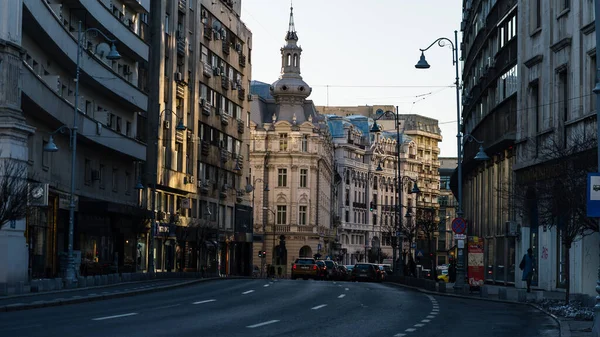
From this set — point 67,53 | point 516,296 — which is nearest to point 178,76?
point 67,53

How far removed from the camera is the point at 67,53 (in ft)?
159

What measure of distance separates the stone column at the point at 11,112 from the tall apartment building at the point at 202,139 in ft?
80.8

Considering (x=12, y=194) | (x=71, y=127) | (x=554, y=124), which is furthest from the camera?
(x=71, y=127)

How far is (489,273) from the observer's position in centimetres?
5681

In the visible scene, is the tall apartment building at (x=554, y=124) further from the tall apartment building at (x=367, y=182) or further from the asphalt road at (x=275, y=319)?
the tall apartment building at (x=367, y=182)

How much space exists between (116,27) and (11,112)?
18.9 m

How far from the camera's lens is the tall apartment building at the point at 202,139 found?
234 ft

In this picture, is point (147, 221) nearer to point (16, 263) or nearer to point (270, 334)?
point (16, 263)

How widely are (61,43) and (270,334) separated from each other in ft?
101

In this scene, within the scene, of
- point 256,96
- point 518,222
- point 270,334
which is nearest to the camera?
point 270,334

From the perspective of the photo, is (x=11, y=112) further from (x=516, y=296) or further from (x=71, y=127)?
(x=516, y=296)

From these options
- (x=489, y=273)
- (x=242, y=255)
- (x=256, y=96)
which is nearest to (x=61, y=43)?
(x=489, y=273)

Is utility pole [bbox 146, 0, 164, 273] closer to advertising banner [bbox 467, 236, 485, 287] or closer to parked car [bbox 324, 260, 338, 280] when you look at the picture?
parked car [bbox 324, 260, 338, 280]

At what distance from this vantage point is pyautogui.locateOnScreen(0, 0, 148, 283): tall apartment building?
3953cm
